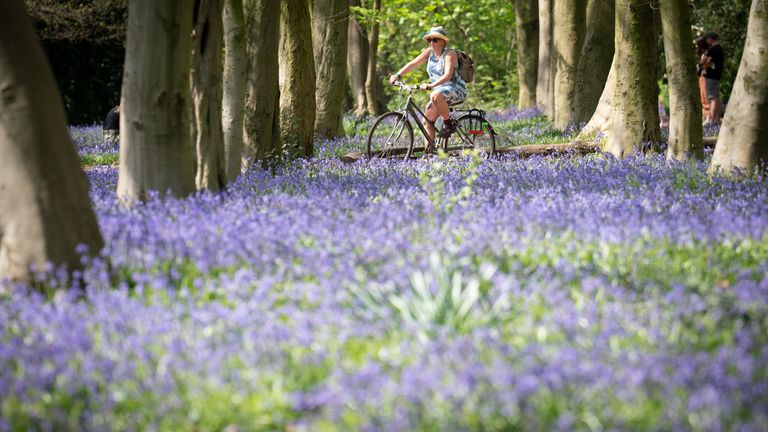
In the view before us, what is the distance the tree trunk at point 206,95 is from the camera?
319 inches

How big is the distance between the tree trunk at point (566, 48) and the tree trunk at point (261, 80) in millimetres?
9736

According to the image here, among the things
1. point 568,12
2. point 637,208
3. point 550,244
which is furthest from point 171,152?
point 568,12

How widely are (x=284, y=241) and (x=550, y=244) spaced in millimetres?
1667

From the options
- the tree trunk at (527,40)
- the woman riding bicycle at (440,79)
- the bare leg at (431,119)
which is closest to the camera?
the woman riding bicycle at (440,79)

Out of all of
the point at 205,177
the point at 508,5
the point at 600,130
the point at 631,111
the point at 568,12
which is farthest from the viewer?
the point at 508,5

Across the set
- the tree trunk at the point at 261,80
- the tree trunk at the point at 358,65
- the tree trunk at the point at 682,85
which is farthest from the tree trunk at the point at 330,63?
the tree trunk at the point at 358,65

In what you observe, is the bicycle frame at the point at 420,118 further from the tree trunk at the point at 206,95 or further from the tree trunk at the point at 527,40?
the tree trunk at the point at 527,40

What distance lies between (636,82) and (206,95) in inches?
259

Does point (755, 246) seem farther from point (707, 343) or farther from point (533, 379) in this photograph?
point (533, 379)

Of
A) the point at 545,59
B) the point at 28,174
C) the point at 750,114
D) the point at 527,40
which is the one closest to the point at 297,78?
the point at 750,114

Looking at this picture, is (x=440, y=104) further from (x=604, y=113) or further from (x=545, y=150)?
(x=604, y=113)

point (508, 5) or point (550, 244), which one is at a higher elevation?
point (508, 5)

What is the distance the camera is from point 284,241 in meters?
6.04

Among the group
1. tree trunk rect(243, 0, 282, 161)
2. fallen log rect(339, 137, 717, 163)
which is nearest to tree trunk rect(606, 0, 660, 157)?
fallen log rect(339, 137, 717, 163)
